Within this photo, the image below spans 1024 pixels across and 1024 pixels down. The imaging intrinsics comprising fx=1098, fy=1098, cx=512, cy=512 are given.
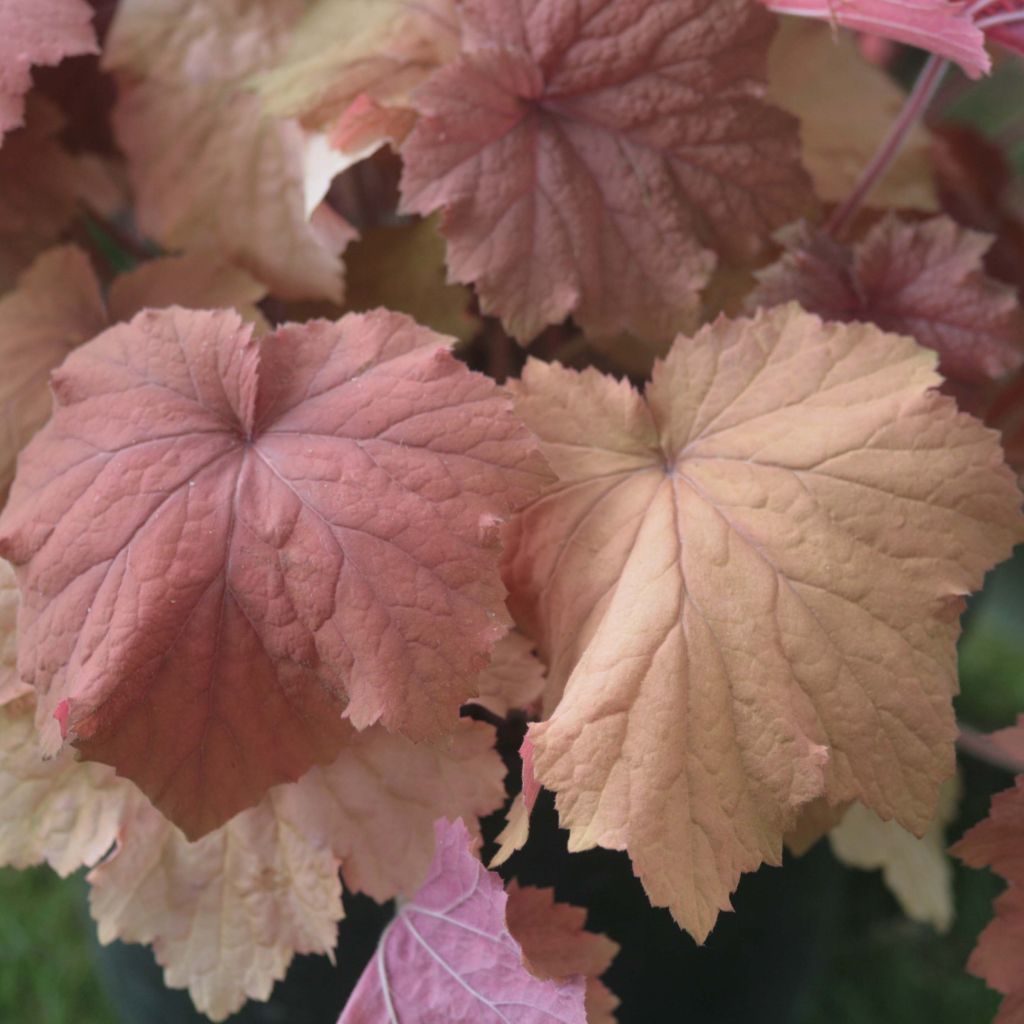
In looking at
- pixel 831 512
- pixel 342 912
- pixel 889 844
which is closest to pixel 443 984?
pixel 342 912

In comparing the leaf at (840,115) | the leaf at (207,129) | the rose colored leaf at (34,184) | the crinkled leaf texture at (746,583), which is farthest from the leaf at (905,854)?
the rose colored leaf at (34,184)

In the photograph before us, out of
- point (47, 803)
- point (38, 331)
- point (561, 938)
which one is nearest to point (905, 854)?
point (561, 938)

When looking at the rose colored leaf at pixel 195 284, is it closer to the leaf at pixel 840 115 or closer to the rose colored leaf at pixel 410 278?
the rose colored leaf at pixel 410 278

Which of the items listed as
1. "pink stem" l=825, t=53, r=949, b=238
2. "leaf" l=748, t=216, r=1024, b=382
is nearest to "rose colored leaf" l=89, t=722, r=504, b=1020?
"leaf" l=748, t=216, r=1024, b=382

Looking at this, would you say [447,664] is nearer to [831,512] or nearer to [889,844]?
[831,512]

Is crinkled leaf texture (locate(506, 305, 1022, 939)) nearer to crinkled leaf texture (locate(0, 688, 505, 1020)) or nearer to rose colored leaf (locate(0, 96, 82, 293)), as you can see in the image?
crinkled leaf texture (locate(0, 688, 505, 1020))
